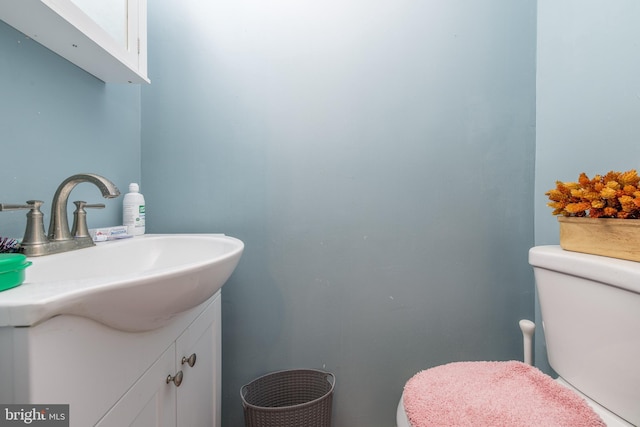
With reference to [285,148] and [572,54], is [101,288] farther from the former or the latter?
[572,54]

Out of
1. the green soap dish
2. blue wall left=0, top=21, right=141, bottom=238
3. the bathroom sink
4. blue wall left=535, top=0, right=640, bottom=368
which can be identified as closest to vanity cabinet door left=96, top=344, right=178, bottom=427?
the bathroom sink

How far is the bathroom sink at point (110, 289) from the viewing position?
327 mm

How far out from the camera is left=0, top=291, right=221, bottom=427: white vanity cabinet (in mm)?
320

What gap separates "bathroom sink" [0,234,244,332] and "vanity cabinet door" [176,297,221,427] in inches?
8.6

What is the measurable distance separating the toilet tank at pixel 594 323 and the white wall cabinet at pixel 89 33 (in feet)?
4.30

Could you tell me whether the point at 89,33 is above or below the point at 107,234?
above

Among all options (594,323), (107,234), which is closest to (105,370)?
(107,234)

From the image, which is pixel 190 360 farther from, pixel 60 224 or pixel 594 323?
pixel 594 323

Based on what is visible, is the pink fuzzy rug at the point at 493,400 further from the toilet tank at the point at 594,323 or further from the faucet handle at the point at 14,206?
the faucet handle at the point at 14,206

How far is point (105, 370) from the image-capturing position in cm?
43

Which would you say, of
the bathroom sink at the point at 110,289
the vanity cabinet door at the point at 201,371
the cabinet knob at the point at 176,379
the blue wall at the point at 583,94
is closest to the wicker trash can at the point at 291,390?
the vanity cabinet door at the point at 201,371

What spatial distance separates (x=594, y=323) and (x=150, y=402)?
102cm

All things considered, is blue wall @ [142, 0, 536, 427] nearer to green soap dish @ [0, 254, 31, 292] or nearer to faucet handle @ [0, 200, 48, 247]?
faucet handle @ [0, 200, 48, 247]

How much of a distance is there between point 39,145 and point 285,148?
0.70m
